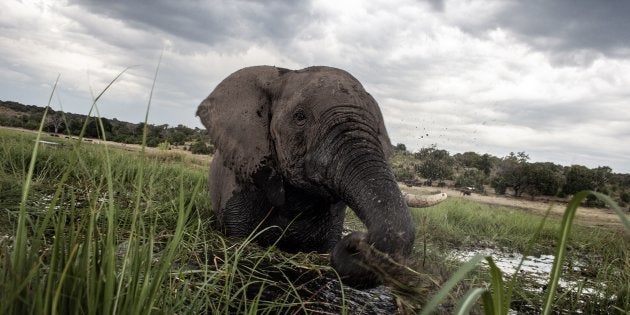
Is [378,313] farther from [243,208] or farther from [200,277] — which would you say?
[243,208]

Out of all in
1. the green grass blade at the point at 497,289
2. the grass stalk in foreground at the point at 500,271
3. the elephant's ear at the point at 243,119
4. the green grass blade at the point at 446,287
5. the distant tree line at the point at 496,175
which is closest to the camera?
the green grass blade at the point at 446,287

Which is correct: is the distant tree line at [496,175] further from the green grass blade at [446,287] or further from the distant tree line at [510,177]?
the green grass blade at [446,287]

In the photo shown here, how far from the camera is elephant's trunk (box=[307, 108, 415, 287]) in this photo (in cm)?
288

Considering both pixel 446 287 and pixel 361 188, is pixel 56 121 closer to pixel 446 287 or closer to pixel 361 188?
pixel 361 188

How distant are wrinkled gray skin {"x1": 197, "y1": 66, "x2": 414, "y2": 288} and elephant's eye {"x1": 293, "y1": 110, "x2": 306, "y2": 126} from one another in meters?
0.01

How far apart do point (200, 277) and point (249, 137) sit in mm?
1673

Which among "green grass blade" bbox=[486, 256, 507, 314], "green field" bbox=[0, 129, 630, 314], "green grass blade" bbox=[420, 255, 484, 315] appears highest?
"green grass blade" bbox=[420, 255, 484, 315]

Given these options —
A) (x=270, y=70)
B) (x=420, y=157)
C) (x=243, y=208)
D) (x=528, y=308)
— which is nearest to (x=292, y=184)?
(x=243, y=208)

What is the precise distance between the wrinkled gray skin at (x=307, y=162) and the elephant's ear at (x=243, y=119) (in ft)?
0.03

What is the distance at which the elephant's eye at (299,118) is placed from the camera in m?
4.27

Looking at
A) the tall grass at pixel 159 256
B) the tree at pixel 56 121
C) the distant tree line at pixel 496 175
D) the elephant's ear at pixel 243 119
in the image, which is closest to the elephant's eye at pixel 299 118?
the elephant's ear at pixel 243 119

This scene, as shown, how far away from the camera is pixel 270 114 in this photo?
4.87 metres

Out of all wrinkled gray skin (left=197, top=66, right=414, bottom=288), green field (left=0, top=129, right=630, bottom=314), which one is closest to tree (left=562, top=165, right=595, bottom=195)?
green field (left=0, top=129, right=630, bottom=314)

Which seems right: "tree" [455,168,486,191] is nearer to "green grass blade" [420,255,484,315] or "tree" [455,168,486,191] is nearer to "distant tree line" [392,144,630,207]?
"distant tree line" [392,144,630,207]
